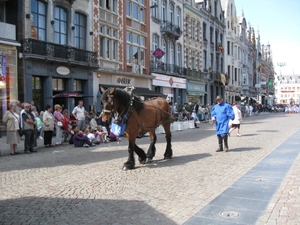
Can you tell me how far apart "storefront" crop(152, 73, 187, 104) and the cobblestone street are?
77.1ft

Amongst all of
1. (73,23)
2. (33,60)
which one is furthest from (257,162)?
(73,23)

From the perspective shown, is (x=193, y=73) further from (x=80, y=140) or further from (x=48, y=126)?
(x=48, y=126)

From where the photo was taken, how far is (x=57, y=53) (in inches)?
874

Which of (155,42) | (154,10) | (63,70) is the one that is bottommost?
(63,70)

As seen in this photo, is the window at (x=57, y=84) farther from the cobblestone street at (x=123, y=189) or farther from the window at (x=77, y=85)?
the cobblestone street at (x=123, y=189)

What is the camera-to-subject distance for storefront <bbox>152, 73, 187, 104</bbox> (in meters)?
34.4

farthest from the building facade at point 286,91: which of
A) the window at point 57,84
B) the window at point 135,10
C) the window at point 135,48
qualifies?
the window at point 57,84

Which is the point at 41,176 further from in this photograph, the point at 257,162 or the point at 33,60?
the point at 33,60

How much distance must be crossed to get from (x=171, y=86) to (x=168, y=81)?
78 centimetres

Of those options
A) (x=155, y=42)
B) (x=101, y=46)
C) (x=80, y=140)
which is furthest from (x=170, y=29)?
(x=80, y=140)

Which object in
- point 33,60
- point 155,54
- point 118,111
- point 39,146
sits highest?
point 155,54

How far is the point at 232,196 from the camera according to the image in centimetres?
615

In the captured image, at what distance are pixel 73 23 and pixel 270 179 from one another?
1993 cm

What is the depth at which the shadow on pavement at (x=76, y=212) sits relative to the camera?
500 cm
